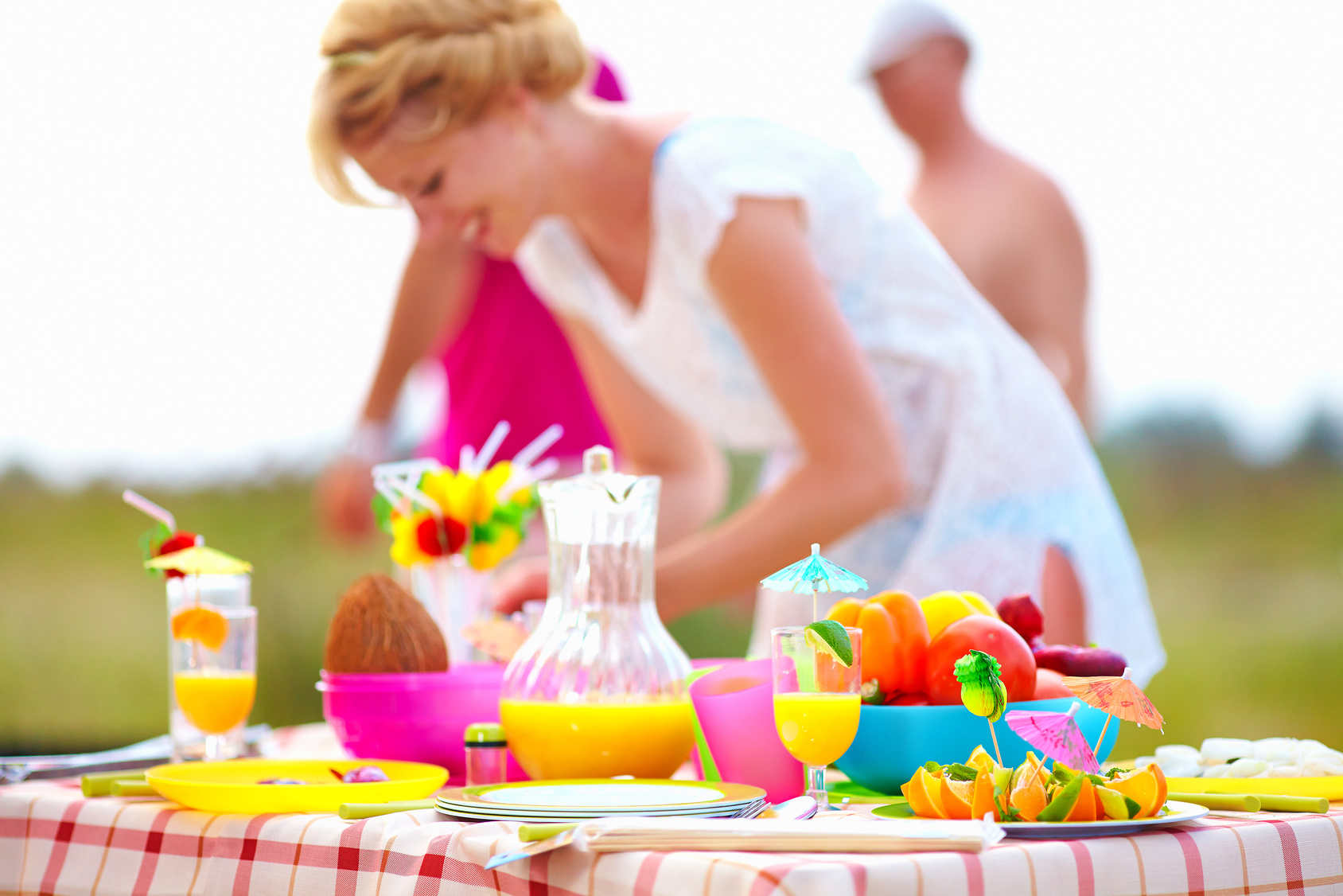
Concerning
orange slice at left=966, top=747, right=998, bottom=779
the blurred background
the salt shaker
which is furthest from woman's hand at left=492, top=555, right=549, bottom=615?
the blurred background

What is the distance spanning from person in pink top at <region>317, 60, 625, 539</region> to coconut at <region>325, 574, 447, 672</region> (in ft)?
3.54

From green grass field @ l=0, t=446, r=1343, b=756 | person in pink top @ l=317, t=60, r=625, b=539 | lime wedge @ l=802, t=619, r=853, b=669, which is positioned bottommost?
green grass field @ l=0, t=446, r=1343, b=756

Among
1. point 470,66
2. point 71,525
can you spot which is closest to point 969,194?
point 470,66

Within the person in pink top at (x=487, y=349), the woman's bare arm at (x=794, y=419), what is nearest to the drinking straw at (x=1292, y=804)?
the woman's bare arm at (x=794, y=419)

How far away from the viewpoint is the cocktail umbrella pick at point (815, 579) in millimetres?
703

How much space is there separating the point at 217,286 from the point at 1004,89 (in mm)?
3254

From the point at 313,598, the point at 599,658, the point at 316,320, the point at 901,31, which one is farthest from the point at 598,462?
the point at 313,598

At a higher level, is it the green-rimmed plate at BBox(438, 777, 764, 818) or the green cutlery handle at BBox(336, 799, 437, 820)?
the green-rimmed plate at BBox(438, 777, 764, 818)

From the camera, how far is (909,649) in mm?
773

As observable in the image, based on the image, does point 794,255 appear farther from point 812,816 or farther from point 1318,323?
point 1318,323

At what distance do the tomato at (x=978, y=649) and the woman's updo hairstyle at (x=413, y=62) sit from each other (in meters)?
0.86

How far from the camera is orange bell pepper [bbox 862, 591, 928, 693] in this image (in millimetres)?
772

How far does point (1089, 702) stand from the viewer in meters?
0.65

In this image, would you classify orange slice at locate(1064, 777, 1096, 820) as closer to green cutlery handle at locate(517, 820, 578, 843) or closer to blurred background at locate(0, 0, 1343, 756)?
green cutlery handle at locate(517, 820, 578, 843)
